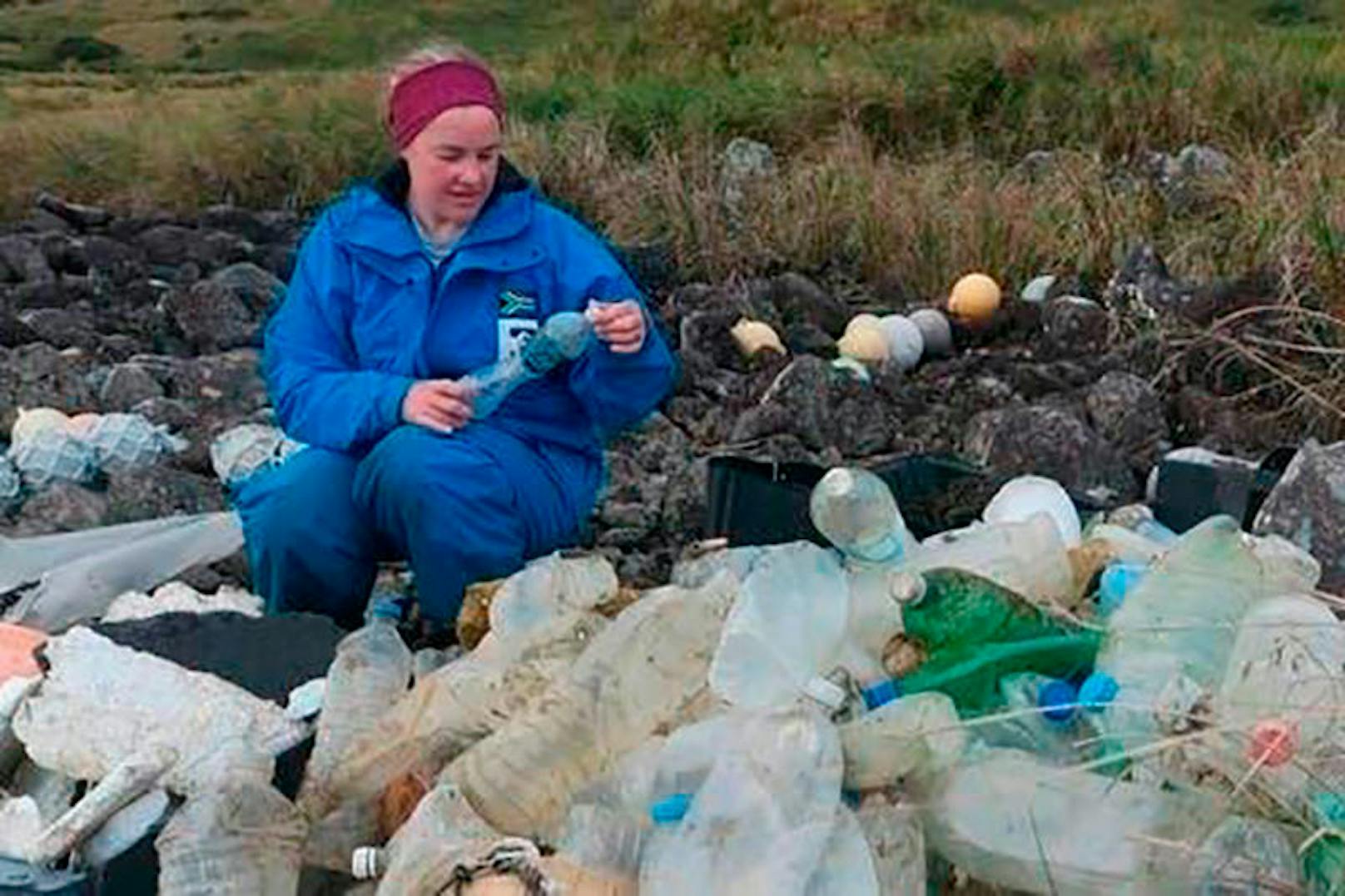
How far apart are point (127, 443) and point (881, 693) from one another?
3720mm

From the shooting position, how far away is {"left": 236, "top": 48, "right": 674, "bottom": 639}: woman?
14.7ft

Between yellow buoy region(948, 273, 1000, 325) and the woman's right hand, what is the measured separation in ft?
14.6

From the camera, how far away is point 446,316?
4641 millimetres

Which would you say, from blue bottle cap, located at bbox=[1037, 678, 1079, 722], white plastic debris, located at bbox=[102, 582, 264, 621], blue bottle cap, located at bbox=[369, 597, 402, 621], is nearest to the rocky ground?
white plastic debris, located at bbox=[102, 582, 264, 621]

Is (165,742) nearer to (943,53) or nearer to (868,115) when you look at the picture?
(868,115)

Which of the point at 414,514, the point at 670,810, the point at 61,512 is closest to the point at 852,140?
the point at 61,512

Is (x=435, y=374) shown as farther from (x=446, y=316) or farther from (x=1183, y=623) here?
(x=1183, y=623)

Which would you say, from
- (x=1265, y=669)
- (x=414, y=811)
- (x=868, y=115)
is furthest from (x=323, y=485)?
(x=868, y=115)

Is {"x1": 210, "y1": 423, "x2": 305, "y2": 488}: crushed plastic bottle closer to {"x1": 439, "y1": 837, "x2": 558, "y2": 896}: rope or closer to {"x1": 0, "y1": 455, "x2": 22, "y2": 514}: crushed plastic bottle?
{"x1": 0, "y1": 455, "x2": 22, "y2": 514}: crushed plastic bottle

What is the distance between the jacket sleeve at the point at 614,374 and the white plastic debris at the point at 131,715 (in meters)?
0.98

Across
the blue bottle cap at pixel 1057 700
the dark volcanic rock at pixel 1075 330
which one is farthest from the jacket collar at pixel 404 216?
the dark volcanic rock at pixel 1075 330

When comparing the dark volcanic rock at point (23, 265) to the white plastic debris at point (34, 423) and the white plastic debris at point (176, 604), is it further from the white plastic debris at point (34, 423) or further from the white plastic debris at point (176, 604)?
the white plastic debris at point (176, 604)

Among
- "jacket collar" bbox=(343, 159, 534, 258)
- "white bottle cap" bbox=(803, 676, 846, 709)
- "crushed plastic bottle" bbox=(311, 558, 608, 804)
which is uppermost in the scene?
"jacket collar" bbox=(343, 159, 534, 258)

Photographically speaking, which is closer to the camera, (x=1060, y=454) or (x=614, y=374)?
(x=614, y=374)
